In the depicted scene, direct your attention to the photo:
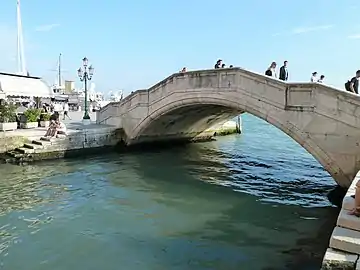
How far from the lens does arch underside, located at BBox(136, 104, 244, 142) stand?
44.0 feet

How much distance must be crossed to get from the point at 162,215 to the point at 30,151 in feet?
19.7

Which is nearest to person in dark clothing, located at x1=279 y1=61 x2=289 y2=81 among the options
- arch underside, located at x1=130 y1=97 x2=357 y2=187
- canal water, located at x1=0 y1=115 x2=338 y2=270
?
arch underside, located at x1=130 y1=97 x2=357 y2=187

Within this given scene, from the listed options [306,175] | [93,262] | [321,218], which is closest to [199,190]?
[321,218]

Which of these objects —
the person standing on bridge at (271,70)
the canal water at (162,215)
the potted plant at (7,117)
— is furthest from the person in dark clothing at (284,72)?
the potted plant at (7,117)

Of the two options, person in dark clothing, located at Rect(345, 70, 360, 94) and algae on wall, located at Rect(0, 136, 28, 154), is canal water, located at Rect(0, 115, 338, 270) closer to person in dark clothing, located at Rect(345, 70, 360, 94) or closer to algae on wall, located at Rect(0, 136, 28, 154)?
algae on wall, located at Rect(0, 136, 28, 154)

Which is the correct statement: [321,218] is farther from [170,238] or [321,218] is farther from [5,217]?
[5,217]

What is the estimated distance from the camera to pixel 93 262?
5.05m

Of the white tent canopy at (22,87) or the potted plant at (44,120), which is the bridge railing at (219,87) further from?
the white tent canopy at (22,87)

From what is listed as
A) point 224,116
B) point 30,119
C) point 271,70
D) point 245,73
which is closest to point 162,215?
point 245,73

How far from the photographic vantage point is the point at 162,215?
7117 millimetres

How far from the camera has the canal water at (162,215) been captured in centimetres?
523

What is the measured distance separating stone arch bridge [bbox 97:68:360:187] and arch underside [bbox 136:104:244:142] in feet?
0.15

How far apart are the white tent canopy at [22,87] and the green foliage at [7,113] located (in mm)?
1543

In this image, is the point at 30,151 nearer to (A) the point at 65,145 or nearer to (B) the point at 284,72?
(A) the point at 65,145
